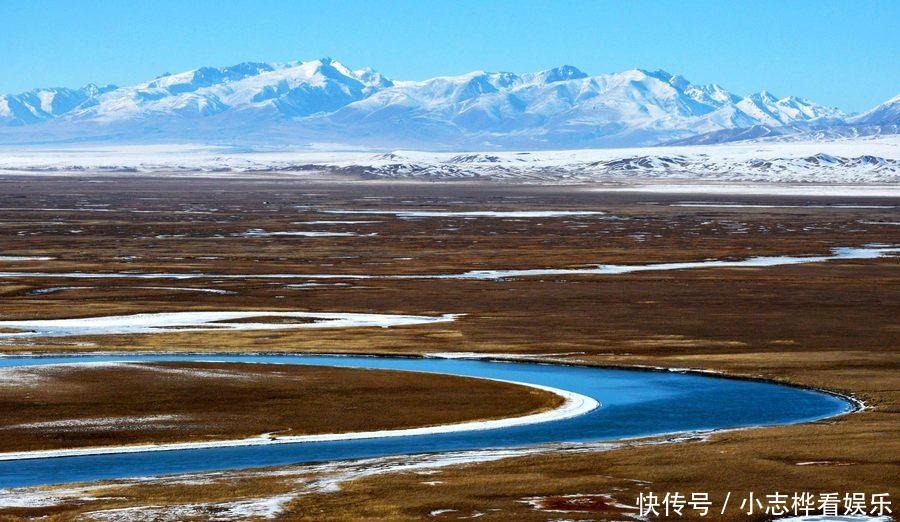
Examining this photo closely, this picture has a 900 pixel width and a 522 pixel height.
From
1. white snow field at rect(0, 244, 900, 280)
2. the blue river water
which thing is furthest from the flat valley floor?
the blue river water

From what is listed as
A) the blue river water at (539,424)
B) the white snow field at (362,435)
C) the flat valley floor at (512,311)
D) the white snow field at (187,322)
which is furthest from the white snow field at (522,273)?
the white snow field at (362,435)

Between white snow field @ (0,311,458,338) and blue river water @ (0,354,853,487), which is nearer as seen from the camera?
blue river water @ (0,354,853,487)

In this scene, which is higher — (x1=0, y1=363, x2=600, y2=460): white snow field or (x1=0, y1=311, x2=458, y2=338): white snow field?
(x1=0, y1=311, x2=458, y2=338): white snow field

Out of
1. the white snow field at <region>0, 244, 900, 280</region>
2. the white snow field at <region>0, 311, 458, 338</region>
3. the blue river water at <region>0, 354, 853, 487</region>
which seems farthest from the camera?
the white snow field at <region>0, 244, 900, 280</region>

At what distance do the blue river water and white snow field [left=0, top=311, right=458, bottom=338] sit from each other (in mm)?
4949

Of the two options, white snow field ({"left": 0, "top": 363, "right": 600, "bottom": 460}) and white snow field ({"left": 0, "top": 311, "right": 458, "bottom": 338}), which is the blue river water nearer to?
white snow field ({"left": 0, "top": 363, "right": 600, "bottom": 460})

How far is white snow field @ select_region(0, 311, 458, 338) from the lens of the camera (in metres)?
44.4

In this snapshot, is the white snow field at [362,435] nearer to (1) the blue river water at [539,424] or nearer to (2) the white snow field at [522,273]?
(1) the blue river water at [539,424]

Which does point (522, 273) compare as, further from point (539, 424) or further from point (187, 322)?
point (539, 424)

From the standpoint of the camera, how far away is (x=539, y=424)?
30.2 m

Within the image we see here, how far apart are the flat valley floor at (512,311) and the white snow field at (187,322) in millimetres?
943

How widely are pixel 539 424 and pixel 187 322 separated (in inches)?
762

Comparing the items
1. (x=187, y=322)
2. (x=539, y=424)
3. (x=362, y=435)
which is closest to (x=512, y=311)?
(x=187, y=322)

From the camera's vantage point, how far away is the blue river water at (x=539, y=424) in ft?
84.8
